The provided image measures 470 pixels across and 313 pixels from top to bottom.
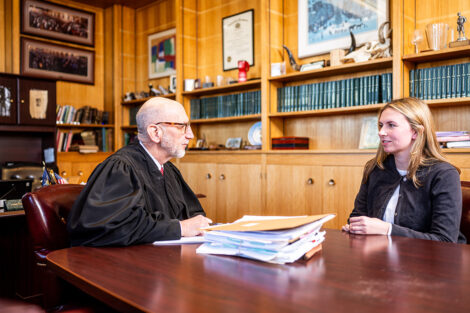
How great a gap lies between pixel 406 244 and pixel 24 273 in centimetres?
249

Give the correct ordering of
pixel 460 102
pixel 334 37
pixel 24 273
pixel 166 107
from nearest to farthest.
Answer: pixel 166 107
pixel 24 273
pixel 460 102
pixel 334 37

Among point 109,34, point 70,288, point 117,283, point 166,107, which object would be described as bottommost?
point 70,288

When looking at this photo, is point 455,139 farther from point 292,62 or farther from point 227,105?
point 227,105

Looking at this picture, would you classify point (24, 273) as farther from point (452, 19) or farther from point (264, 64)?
point (452, 19)

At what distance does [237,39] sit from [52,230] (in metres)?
3.93

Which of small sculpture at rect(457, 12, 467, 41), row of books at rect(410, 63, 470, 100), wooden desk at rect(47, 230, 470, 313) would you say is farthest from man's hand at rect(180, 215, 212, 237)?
small sculpture at rect(457, 12, 467, 41)

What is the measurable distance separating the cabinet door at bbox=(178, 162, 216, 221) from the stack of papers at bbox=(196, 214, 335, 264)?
3.44 meters

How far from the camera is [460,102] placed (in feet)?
10.4

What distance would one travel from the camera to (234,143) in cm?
489

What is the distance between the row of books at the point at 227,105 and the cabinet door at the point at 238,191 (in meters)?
0.62

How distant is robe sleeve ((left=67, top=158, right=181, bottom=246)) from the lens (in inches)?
53.1

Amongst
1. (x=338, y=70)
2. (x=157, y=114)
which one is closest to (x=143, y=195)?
(x=157, y=114)

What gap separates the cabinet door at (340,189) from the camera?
11.6ft

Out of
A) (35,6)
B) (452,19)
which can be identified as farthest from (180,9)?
(452,19)
